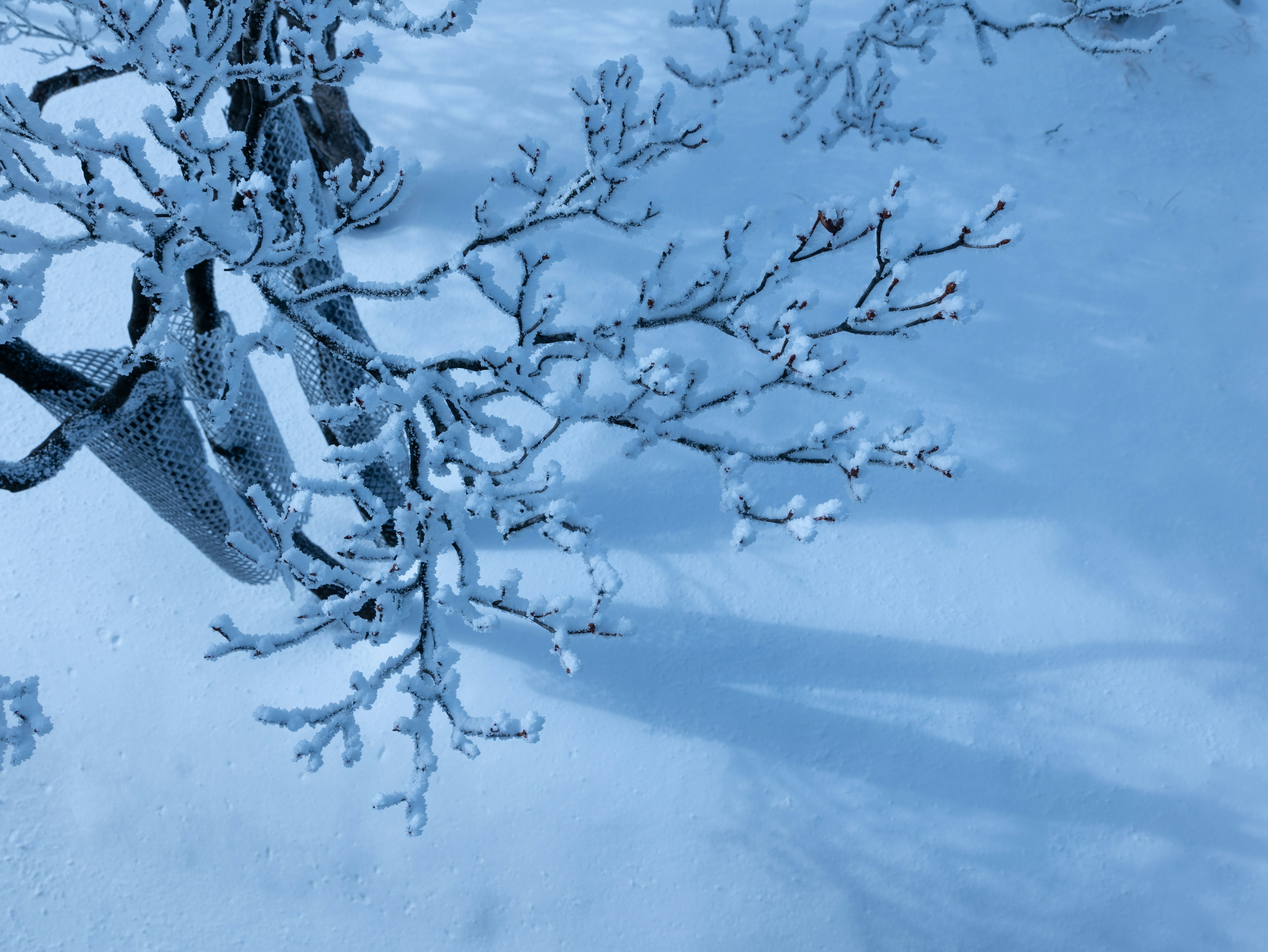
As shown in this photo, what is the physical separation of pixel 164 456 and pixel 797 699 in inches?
113

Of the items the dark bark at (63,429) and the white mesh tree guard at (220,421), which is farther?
the white mesh tree guard at (220,421)

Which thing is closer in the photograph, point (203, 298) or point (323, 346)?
point (203, 298)

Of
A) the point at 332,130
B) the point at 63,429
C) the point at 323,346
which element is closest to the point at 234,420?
the point at 323,346

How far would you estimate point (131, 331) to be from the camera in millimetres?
2732

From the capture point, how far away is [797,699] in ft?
12.3

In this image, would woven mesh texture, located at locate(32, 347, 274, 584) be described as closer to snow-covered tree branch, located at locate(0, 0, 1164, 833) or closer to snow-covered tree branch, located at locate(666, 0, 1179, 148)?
snow-covered tree branch, located at locate(0, 0, 1164, 833)

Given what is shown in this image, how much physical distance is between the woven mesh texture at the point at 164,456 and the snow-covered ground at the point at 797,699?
2.56 feet

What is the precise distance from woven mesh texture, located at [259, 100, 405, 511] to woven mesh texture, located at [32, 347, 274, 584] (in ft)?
1.29

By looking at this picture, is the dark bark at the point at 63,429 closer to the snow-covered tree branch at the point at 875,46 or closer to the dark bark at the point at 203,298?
the dark bark at the point at 203,298

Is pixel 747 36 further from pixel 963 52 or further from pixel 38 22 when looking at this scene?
pixel 38 22

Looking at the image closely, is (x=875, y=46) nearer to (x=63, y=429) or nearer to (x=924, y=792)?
(x=924, y=792)

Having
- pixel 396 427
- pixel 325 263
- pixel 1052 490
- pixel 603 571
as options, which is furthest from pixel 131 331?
pixel 1052 490

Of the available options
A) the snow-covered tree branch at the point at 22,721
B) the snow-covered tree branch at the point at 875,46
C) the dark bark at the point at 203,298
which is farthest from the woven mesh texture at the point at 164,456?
the snow-covered tree branch at the point at 875,46

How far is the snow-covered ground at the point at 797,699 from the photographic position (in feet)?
11.4
